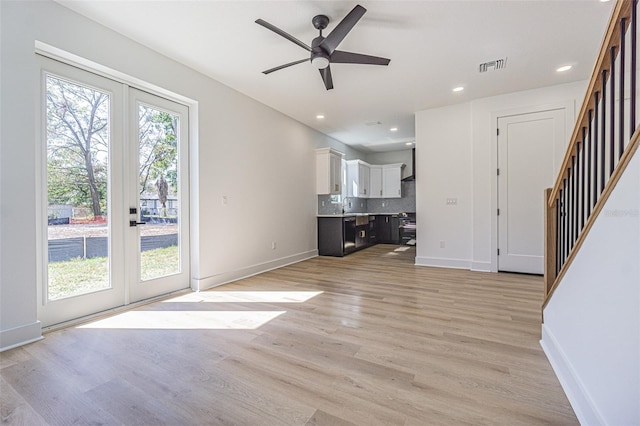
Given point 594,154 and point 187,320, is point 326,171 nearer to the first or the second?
point 187,320

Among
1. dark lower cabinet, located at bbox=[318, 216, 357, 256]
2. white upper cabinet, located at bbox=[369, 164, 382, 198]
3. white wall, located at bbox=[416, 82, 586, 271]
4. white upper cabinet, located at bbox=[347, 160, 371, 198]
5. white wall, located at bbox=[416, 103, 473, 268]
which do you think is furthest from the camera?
white upper cabinet, located at bbox=[369, 164, 382, 198]

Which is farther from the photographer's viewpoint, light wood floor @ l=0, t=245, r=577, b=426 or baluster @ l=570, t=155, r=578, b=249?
baluster @ l=570, t=155, r=578, b=249

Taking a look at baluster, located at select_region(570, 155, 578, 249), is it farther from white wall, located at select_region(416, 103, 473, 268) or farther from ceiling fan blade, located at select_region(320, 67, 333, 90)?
white wall, located at select_region(416, 103, 473, 268)

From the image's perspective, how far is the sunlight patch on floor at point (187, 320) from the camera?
2.46m

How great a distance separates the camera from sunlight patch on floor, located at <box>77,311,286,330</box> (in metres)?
2.46

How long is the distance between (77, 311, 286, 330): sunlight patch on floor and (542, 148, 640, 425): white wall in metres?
2.14

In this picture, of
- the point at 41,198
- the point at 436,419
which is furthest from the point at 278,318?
the point at 41,198

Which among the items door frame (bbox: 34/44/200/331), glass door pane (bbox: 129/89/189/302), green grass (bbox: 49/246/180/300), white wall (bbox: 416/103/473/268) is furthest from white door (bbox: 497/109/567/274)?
green grass (bbox: 49/246/180/300)

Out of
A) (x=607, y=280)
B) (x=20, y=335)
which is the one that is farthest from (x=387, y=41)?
(x=20, y=335)

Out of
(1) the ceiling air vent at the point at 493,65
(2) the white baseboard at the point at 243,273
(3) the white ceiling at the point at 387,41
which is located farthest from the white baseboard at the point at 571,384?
(2) the white baseboard at the point at 243,273

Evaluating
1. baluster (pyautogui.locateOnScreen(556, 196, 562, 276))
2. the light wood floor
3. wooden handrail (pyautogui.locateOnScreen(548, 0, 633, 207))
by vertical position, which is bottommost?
the light wood floor

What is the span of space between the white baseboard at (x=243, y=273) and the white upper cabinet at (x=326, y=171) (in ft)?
4.68

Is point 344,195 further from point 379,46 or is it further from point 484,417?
point 484,417

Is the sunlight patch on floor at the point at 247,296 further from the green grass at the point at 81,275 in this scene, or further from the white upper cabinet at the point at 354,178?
the white upper cabinet at the point at 354,178
